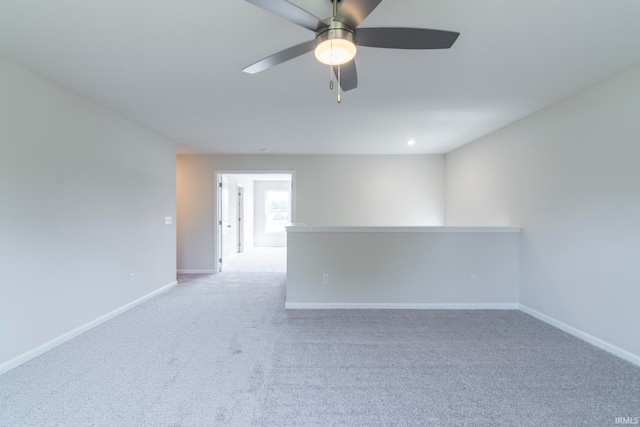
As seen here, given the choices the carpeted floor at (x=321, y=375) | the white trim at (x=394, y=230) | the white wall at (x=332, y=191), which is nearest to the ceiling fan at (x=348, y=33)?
the carpeted floor at (x=321, y=375)

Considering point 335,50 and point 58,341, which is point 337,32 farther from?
point 58,341

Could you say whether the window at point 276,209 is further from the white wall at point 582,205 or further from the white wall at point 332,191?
the white wall at point 582,205

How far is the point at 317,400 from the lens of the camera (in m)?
1.85

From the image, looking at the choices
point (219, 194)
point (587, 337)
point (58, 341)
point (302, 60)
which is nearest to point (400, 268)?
point (587, 337)

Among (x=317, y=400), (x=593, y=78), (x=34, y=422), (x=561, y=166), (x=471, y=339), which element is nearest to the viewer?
(x=34, y=422)

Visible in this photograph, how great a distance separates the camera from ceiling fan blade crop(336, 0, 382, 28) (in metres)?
1.25

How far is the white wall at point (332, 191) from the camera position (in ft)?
18.1

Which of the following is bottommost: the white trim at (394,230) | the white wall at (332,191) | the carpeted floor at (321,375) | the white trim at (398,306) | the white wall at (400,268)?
the carpeted floor at (321,375)

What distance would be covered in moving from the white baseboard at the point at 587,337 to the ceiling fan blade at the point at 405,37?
2884mm

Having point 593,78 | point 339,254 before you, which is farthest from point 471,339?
point 593,78

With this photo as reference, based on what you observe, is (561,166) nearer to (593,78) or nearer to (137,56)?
(593,78)

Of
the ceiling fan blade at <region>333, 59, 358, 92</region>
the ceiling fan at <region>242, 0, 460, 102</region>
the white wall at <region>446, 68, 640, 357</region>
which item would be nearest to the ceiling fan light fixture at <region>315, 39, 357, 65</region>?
the ceiling fan at <region>242, 0, 460, 102</region>

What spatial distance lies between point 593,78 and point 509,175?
56.7 inches

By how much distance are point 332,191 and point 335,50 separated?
4.12 meters
